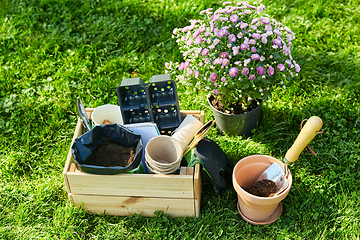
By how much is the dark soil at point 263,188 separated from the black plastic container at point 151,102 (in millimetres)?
681

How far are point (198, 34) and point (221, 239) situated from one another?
1387 millimetres

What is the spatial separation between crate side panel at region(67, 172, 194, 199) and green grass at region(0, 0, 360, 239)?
22 centimetres

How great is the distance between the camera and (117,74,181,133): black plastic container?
229 centimetres

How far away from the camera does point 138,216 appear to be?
7.52ft

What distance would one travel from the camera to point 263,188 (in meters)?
2.17

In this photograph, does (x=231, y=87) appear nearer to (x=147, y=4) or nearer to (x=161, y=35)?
(x=161, y=35)

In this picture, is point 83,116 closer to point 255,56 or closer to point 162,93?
point 162,93

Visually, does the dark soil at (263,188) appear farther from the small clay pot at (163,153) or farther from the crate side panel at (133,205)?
the small clay pot at (163,153)

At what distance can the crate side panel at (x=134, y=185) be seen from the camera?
206cm

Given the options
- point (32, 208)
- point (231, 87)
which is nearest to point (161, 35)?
point (231, 87)

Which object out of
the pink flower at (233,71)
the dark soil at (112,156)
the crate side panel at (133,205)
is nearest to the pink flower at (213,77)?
the pink flower at (233,71)

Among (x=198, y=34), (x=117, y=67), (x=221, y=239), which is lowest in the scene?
(x=221, y=239)

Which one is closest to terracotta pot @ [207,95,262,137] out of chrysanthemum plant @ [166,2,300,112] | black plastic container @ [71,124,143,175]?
chrysanthemum plant @ [166,2,300,112]

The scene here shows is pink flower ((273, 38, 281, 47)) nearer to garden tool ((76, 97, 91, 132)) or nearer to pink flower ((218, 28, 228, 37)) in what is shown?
pink flower ((218, 28, 228, 37))
